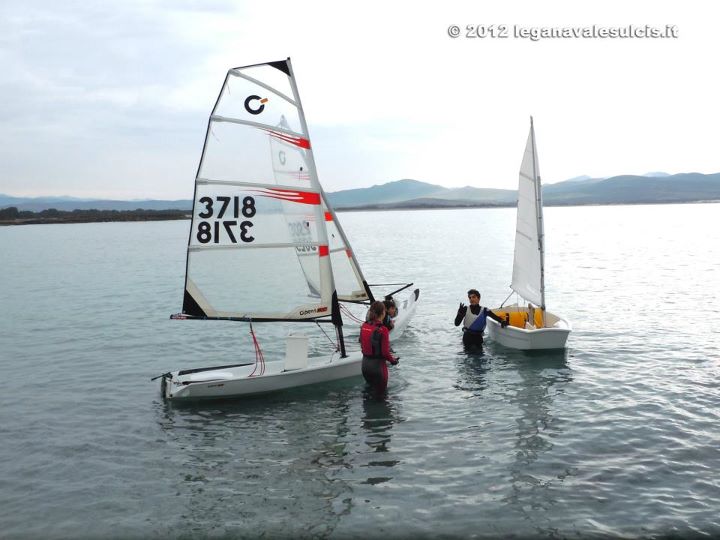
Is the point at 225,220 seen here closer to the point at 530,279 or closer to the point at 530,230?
the point at 530,230

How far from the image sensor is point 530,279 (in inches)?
750

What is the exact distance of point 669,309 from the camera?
2595cm

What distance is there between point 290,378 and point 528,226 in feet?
29.9

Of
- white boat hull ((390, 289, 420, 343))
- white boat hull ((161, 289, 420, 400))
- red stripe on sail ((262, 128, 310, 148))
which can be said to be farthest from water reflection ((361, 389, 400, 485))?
red stripe on sail ((262, 128, 310, 148))

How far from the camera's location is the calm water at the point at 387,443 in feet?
28.9

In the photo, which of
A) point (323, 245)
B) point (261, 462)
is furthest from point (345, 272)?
point (261, 462)

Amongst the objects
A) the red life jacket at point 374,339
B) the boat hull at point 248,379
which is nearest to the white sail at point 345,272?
the boat hull at point 248,379

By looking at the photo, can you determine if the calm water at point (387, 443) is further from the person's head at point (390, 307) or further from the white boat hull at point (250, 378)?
the person's head at point (390, 307)

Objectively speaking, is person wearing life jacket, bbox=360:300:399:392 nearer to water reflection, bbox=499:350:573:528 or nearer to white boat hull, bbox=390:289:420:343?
water reflection, bbox=499:350:573:528

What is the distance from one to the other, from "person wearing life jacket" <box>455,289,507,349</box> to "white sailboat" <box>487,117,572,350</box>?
0.86 meters

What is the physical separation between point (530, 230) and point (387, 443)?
973cm

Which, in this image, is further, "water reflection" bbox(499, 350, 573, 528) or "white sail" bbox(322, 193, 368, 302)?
"white sail" bbox(322, 193, 368, 302)

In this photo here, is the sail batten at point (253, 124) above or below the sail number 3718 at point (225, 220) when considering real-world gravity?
above

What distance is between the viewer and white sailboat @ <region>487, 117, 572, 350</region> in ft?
58.3
